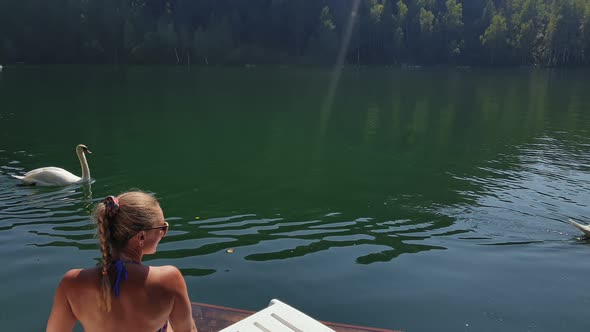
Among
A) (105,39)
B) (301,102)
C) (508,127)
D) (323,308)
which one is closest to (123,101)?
(301,102)

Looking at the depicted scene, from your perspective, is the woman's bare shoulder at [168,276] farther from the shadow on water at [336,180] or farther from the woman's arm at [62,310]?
the shadow on water at [336,180]

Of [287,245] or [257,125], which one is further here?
[257,125]

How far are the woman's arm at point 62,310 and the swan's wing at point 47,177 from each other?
1291cm

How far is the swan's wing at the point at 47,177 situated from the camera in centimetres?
1550

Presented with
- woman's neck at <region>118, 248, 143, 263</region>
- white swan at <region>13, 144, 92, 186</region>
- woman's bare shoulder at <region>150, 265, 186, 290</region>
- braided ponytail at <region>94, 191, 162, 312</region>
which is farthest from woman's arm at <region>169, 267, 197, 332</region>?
white swan at <region>13, 144, 92, 186</region>

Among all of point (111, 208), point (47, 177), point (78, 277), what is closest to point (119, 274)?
point (78, 277)

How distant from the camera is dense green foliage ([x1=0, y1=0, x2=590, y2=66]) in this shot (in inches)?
3703

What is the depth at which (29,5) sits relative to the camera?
93.8m

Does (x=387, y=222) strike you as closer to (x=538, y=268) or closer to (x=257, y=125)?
(x=538, y=268)

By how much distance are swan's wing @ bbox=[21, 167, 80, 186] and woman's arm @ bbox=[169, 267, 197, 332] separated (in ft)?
42.8

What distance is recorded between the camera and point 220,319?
661 centimetres

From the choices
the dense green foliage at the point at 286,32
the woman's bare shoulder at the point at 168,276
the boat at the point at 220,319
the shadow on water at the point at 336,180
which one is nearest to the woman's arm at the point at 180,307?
the woman's bare shoulder at the point at 168,276

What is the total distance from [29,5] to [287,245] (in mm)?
100020

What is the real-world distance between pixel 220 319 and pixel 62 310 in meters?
3.06
